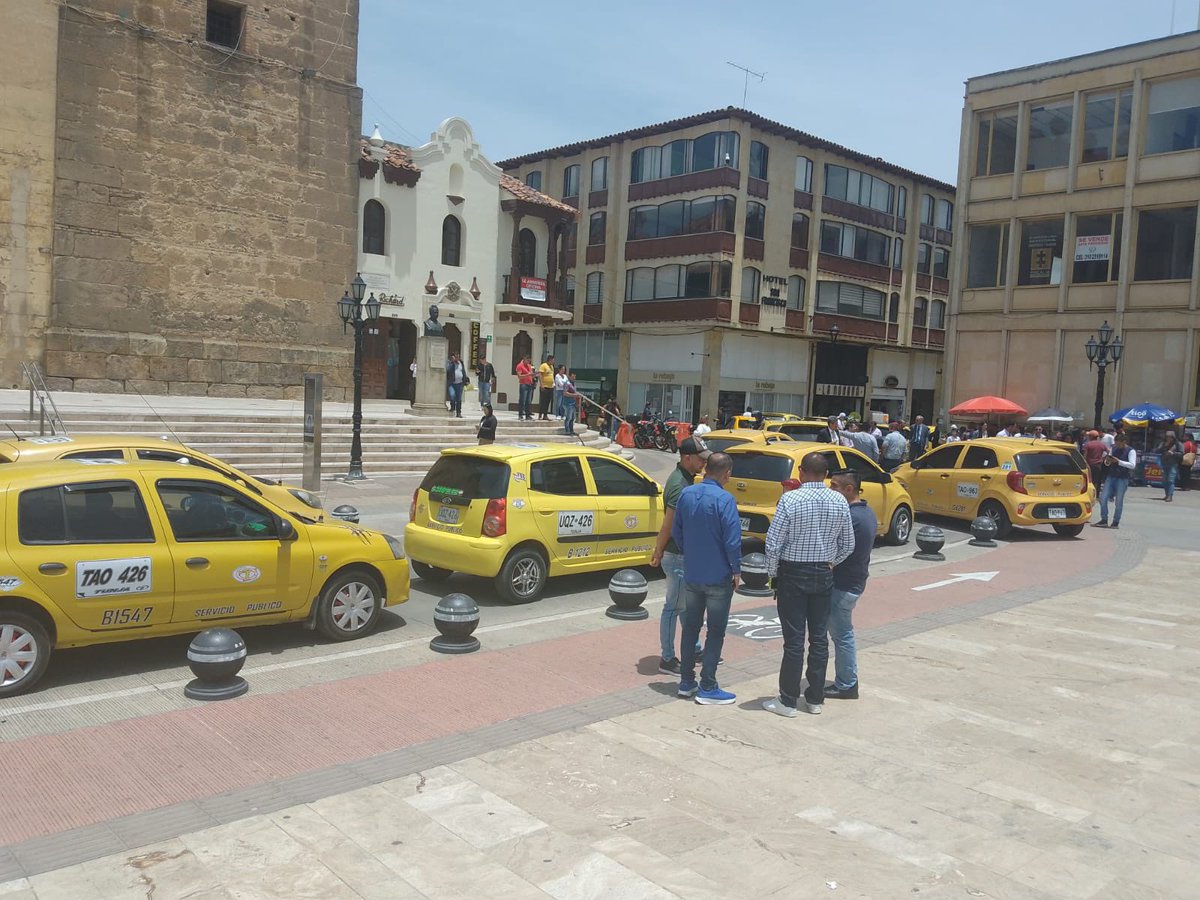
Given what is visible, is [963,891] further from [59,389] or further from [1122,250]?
[1122,250]

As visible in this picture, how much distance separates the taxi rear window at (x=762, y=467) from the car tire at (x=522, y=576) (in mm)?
3814

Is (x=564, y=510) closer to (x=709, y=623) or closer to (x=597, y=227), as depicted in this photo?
(x=709, y=623)

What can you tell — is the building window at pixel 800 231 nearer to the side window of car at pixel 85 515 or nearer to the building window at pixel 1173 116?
the building window at pixel 1173 116

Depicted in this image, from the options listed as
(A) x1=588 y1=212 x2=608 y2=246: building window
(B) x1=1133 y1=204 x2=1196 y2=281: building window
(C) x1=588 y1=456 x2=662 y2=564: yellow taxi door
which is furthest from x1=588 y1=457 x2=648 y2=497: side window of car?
(A) x1=588 y1=212 x2=608 y2=246: building window

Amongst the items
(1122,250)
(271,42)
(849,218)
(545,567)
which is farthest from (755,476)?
(849,218)

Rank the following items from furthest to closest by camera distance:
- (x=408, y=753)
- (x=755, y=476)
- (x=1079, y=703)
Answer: (x=755, y=476) → (x=1079, y=703) → (x=408, y=753)

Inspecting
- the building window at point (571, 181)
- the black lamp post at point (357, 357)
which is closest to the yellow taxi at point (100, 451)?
the black lamp post at point (357, 357)

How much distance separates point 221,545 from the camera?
24.1 feet

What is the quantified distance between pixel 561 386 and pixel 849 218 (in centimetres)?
2798

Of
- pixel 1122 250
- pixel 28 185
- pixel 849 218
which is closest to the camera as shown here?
pixel 28 185

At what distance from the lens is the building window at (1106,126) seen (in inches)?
1348

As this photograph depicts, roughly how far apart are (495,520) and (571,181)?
44221mm

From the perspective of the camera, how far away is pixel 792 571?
257 inches

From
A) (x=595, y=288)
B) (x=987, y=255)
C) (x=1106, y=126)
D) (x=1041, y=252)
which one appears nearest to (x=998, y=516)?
(x=1041, y=252)
